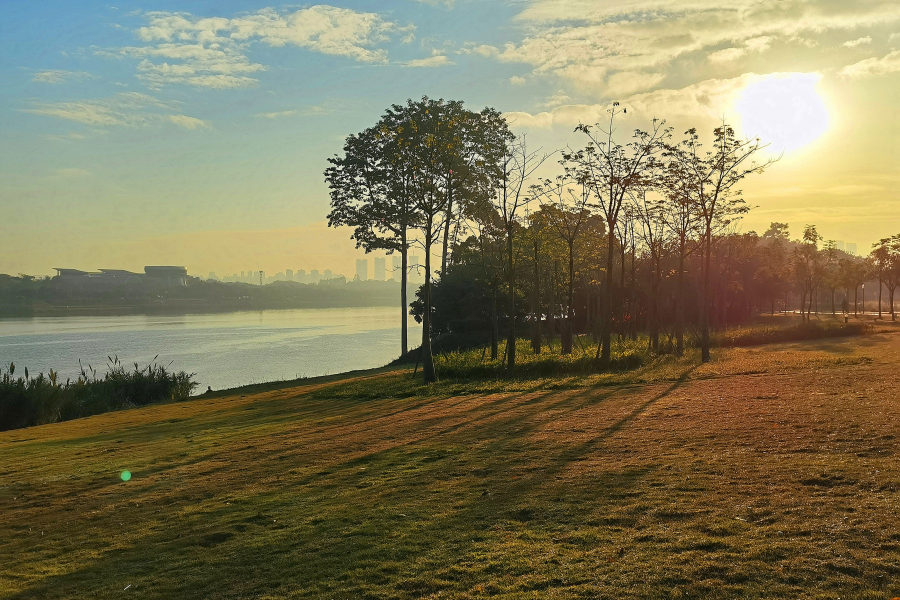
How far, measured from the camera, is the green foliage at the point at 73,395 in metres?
24.3

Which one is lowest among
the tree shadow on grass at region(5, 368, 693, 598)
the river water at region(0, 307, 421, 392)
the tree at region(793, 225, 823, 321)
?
the river water at region(0, 307, 421, 392)

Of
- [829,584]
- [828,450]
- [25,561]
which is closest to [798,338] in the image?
[828,450]

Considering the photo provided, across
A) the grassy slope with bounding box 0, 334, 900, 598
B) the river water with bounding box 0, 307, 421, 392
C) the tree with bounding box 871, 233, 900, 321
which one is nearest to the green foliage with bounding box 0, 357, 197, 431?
the river water with bounding box 0, 307, 421, 392

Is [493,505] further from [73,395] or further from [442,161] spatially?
[73,395]

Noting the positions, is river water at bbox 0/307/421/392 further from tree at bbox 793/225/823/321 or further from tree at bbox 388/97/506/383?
tree at bbox 793/225/823/321

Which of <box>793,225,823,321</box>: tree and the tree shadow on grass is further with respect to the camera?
<box>793,225,823,321</box>: tree

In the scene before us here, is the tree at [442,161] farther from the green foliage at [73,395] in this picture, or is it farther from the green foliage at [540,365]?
the green foliage at [73,395]

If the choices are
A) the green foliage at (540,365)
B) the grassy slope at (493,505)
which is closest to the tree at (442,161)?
the green foliage at (540,365)

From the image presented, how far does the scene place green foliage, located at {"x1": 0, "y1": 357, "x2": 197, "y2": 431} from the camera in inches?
958

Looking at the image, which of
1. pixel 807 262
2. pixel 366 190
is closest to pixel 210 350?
pixel 366 190

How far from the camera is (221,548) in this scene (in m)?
7.12

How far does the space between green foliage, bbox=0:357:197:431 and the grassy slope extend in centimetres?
1052

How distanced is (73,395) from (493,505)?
2567cm

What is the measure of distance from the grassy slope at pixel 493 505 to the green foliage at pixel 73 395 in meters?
10.5
